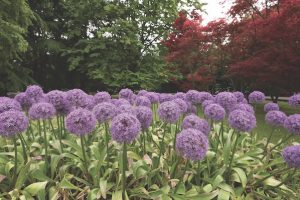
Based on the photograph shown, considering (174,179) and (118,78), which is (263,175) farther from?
(118,78)

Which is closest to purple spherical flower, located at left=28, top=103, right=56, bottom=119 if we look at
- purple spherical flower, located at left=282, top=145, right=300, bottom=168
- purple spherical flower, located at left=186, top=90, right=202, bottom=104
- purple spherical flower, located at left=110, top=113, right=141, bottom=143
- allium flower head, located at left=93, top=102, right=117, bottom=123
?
allium flower head, located at left=93, top=102, right=117, bottom=123

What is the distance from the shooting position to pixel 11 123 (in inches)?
169

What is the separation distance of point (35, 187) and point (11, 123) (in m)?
0.89

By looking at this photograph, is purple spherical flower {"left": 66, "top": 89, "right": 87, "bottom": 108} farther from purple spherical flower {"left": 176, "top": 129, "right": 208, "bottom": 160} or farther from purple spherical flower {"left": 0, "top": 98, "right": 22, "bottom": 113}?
purple spherical flower {"left": 176, "top": 129, "right": 208, "bottom": 160}

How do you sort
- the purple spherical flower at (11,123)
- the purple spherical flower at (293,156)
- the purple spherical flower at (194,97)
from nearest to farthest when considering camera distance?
the purple spherical flower at (11,123) < the purple spherical flower at (293,156) < the purple spherical flower at (194,97)

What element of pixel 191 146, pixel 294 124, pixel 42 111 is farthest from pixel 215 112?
pixel 42 111

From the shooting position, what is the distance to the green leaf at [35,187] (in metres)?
4.60

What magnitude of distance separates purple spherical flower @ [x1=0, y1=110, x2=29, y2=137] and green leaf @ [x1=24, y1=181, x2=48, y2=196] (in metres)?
0.73

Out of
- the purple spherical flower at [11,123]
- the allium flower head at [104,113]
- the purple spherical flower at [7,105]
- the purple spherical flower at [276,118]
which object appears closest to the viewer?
the purple spherical flower at [11,123]

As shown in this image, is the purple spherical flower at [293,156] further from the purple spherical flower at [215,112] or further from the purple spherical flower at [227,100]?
the purple spherical flower at [227,100]

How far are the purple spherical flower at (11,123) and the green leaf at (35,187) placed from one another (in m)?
0.73

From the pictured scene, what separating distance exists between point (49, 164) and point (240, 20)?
51.6 ft

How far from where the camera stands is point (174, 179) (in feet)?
15.7

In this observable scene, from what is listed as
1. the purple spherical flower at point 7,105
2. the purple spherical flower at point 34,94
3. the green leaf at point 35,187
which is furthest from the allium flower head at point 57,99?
the green leaf at point 35,187
